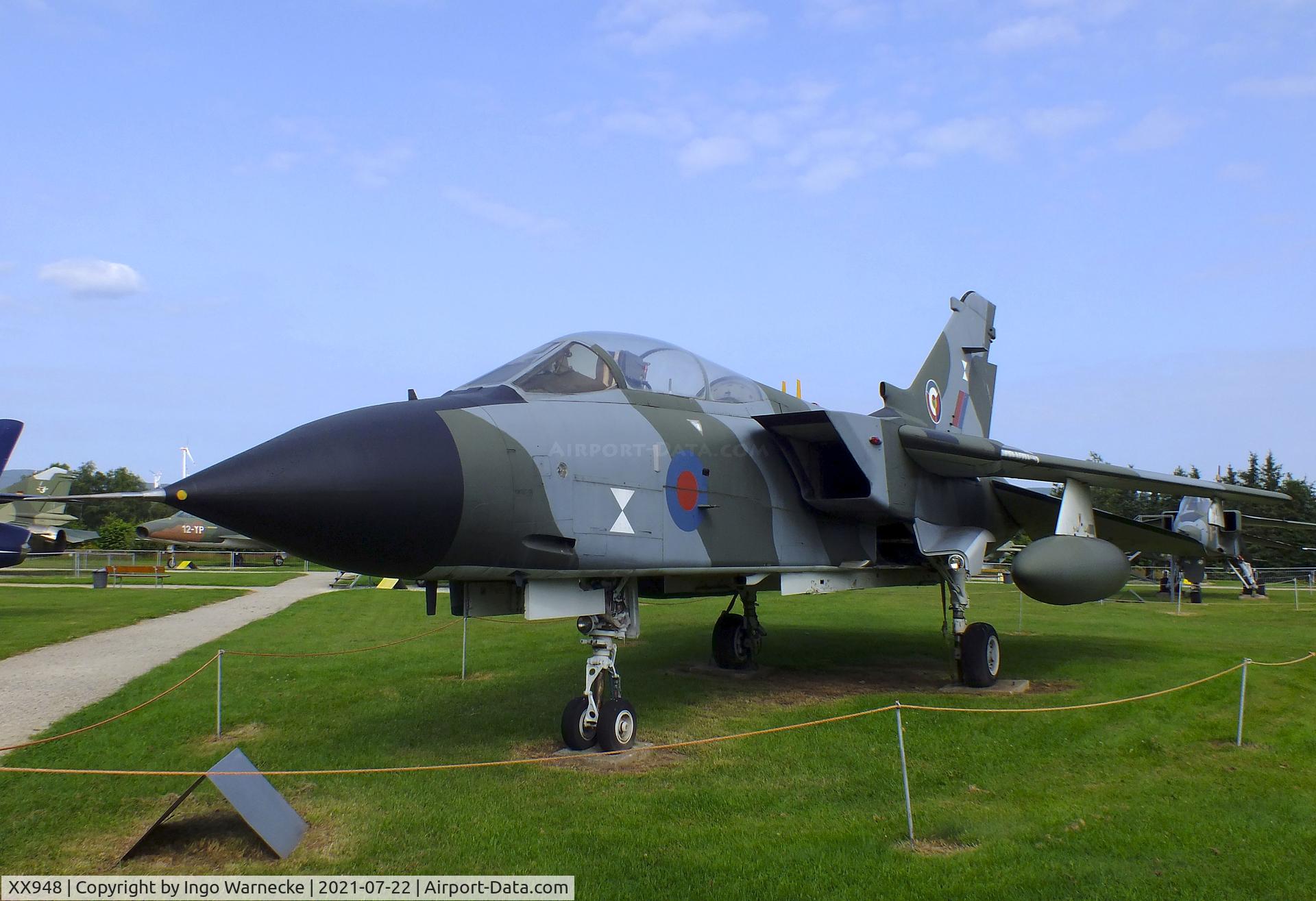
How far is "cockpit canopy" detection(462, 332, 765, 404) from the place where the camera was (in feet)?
21.9

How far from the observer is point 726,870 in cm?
457

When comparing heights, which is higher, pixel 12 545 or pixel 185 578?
pixel 12 545

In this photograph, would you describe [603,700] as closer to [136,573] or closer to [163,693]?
[163,693]

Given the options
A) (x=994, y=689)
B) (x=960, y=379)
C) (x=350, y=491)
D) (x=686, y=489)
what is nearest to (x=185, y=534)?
(x=960, y=379)

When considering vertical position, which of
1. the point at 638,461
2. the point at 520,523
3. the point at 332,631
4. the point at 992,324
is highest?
the point at 992,324

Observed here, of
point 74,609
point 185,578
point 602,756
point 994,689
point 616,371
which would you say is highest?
point 616,371

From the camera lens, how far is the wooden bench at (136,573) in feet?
96.8

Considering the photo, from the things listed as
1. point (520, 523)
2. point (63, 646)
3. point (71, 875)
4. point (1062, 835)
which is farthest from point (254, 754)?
point (63, 646)

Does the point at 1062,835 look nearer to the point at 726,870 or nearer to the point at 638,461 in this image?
the point at 726,870

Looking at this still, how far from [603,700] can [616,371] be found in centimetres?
257

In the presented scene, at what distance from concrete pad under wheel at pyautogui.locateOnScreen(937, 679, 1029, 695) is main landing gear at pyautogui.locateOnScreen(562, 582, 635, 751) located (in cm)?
424

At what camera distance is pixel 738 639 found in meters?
11.6

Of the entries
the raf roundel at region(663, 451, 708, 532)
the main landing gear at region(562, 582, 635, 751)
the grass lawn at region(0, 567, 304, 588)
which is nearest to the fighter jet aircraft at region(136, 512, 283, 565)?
the grass lawn at region(0, 567, 304, 588)

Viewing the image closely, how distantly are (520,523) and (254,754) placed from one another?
3.36 meters
